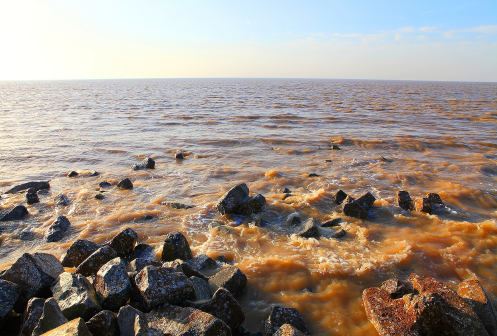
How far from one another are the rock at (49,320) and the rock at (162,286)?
776mm

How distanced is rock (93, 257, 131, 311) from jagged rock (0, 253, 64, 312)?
2.16 feet

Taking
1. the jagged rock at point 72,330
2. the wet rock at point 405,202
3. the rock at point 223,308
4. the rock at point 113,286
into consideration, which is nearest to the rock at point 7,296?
the rock at point 113,286

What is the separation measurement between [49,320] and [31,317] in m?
0.42

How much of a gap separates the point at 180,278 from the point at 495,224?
658 cm

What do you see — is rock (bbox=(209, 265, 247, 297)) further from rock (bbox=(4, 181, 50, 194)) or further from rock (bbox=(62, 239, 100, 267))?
rock (bbox=(4, 181, 50, 194))

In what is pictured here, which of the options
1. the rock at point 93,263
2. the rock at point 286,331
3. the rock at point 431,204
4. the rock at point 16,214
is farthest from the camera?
the rock at point 431,204

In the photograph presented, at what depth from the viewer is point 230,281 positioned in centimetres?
392

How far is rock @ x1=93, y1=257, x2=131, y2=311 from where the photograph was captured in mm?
3250

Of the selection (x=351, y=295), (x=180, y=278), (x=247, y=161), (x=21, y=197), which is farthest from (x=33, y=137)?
(x=351, y=295)

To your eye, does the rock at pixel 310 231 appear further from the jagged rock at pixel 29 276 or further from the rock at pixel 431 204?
the jagged rock at pixel 29 276

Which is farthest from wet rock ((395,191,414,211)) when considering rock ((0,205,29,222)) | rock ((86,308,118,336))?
rock ((0,205,29,222))

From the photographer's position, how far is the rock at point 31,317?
296 cm

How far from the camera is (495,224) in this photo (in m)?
6.09

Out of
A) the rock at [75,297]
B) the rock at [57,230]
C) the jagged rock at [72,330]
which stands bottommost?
the rock at [57,230]
